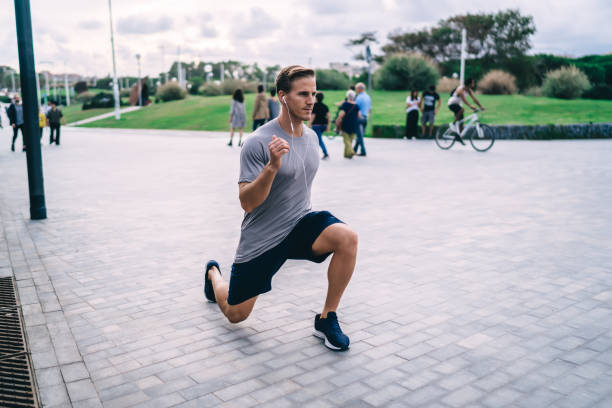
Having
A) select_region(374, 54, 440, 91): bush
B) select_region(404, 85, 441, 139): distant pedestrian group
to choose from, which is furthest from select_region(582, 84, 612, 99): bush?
select_region(404, 85, 441, 139): distant pedestrian group

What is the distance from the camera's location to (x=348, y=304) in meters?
4.42

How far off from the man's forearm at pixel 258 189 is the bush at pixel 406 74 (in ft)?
127

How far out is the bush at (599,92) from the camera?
36438 mm

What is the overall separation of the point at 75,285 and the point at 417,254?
3150 mm

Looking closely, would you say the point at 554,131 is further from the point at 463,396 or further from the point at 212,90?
the point at 212,90

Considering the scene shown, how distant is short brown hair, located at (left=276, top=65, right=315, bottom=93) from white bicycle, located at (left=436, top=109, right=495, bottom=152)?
43.3 ft

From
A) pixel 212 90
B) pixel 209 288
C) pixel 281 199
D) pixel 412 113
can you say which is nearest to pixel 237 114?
pixel 412 113

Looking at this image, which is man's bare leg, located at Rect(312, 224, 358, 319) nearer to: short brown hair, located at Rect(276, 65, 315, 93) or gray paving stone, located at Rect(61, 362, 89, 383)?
short brown hair, located at Rect(276, 65, 315, 93)

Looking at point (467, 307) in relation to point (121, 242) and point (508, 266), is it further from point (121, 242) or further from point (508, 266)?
point (121, 242)

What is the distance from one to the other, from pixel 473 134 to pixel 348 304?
13.1 metres

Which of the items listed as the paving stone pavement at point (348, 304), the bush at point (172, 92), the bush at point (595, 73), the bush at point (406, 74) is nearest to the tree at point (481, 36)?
the bush at point (595, 73)

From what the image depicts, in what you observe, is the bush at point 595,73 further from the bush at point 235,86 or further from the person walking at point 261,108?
the person walking at point 261,108

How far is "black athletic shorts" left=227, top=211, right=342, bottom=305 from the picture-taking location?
3566 millimetres

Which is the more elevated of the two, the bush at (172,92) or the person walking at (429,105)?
the bush at (172,92)
